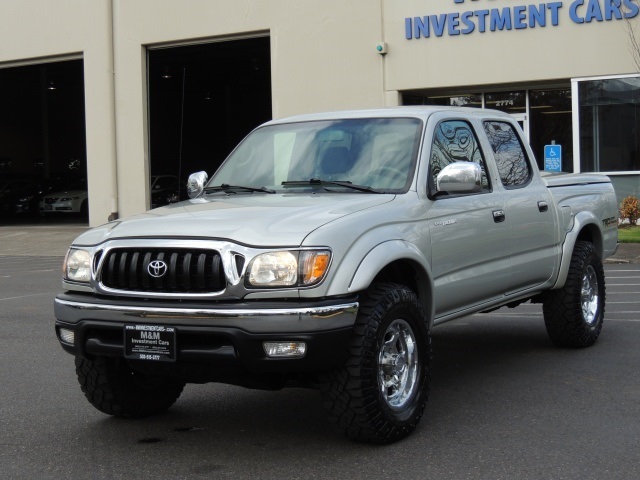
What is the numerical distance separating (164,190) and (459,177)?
2728 cm

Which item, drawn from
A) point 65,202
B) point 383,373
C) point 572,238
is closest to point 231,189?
point 383,373

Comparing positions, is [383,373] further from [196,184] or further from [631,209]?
[631,209]

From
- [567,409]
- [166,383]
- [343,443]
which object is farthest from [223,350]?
[567,409]

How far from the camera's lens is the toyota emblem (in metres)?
5.27

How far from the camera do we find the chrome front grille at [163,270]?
5160 mm

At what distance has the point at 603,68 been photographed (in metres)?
21.3

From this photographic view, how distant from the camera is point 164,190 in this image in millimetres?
32688

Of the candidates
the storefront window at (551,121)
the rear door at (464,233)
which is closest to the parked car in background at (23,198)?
the storefront window at (551,121)

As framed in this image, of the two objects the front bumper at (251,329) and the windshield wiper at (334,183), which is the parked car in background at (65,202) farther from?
the front bumper at (251,329)

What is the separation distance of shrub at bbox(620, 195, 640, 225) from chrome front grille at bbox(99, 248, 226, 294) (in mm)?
16803

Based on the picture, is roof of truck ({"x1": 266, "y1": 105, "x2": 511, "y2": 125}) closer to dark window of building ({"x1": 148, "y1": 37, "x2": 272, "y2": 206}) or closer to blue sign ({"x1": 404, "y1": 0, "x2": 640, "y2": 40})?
blue sign ({"x1": 404, "y1": 0, "x2": 640, "y2": 40})

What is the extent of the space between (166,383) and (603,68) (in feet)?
56.3

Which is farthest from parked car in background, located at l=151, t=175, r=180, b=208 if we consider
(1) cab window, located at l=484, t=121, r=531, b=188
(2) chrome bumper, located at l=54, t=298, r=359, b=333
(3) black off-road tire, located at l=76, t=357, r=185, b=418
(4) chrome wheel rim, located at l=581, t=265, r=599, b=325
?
(2) chrome bumper, located at l=54, t=298, r=359, b=333

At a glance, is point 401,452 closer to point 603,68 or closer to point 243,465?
point 243,465
